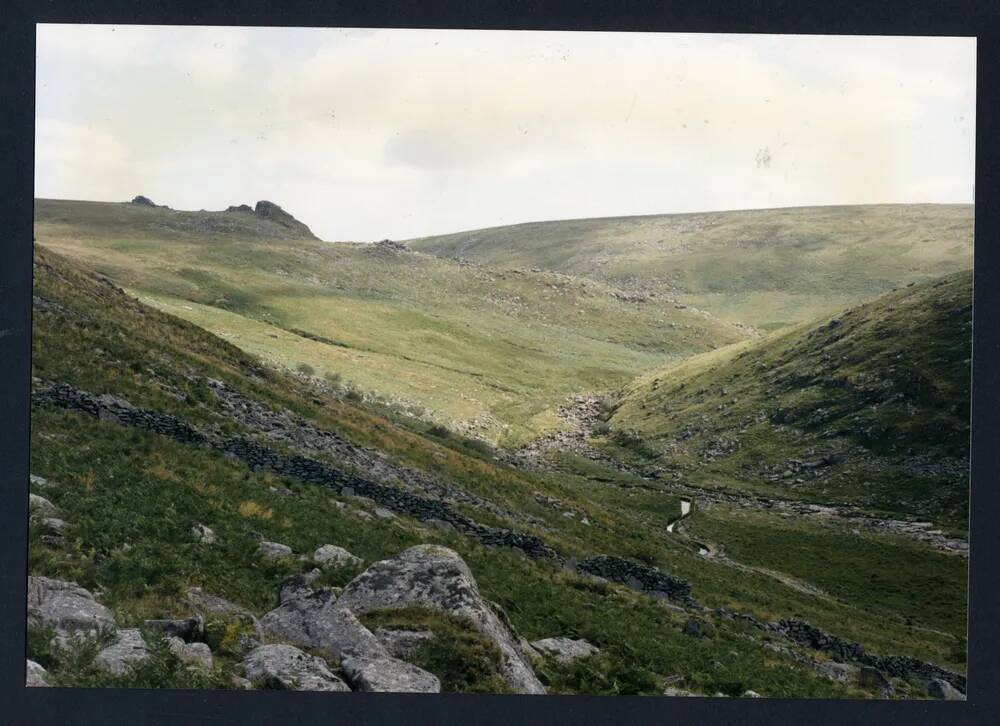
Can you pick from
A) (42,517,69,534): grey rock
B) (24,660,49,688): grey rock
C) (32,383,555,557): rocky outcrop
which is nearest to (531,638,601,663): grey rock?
(32,383,555,557): rocky outcrop

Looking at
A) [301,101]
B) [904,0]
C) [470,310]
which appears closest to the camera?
[904,0]

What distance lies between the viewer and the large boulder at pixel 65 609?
47.1 ft

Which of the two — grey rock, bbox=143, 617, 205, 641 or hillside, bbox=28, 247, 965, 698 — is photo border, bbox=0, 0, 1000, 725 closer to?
hillside, bbox=28, 247, 965, 698

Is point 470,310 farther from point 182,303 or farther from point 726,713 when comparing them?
point 726,713

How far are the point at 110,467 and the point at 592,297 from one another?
328 ft

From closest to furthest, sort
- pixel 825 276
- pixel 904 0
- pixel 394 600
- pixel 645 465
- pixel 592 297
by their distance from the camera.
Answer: pixel 394 600 < pixel 904 0 < pixel 645 465 < pixel 592 297 < pixel 825 276

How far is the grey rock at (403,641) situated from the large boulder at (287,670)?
1107 millimetres

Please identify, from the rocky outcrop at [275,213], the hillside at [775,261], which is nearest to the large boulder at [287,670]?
the rocky outcrop at [275,213]

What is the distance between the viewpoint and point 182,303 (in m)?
39.7

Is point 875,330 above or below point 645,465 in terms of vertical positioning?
above

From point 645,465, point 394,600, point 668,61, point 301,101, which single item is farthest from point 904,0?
point 645,465

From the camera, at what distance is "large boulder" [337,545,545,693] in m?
15.3

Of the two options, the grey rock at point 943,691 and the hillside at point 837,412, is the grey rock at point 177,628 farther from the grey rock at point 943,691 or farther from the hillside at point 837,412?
the hillside at point 837,412

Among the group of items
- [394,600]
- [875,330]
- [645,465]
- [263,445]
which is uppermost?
[875,330]
